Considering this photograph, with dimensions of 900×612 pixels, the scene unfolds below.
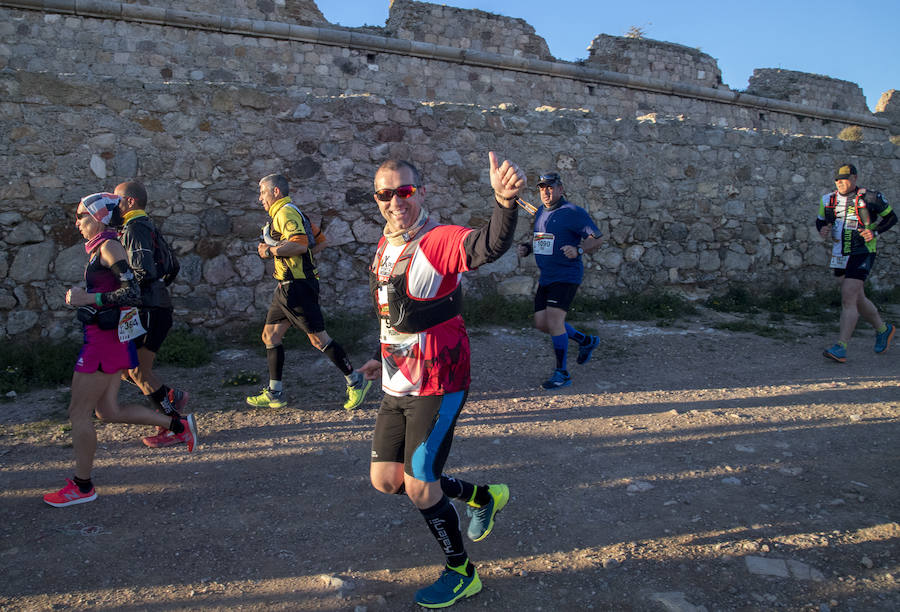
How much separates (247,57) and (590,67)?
773 centimetres

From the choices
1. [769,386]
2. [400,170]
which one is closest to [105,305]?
[400,170]

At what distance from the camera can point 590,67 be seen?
45.8 feet

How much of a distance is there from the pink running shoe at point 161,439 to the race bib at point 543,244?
3156 millimetres

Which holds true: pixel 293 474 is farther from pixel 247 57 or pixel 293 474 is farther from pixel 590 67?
pixel 590 67

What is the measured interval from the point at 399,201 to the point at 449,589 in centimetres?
156

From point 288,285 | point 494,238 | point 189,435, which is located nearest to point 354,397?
point 288,285

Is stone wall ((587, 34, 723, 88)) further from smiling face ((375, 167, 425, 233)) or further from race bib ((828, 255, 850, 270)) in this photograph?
smiling face ((375, 167, 425, 233))

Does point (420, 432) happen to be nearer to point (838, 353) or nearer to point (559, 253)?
point (559, 253)

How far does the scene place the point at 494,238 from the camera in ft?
6.86

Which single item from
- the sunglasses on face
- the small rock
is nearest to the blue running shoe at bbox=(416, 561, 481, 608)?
the small rock

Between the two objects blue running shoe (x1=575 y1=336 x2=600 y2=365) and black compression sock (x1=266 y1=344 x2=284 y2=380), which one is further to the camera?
blue running shoe (x1=575 y1=336 x2=600 y2=365)

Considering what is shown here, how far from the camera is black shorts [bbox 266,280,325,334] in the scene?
4.44 meters

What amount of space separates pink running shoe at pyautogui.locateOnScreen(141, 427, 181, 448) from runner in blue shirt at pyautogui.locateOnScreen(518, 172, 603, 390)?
2.89m

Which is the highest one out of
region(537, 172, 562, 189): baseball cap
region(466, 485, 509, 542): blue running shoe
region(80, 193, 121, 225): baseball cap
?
region(537, 172, 562, 189): baseball cap
